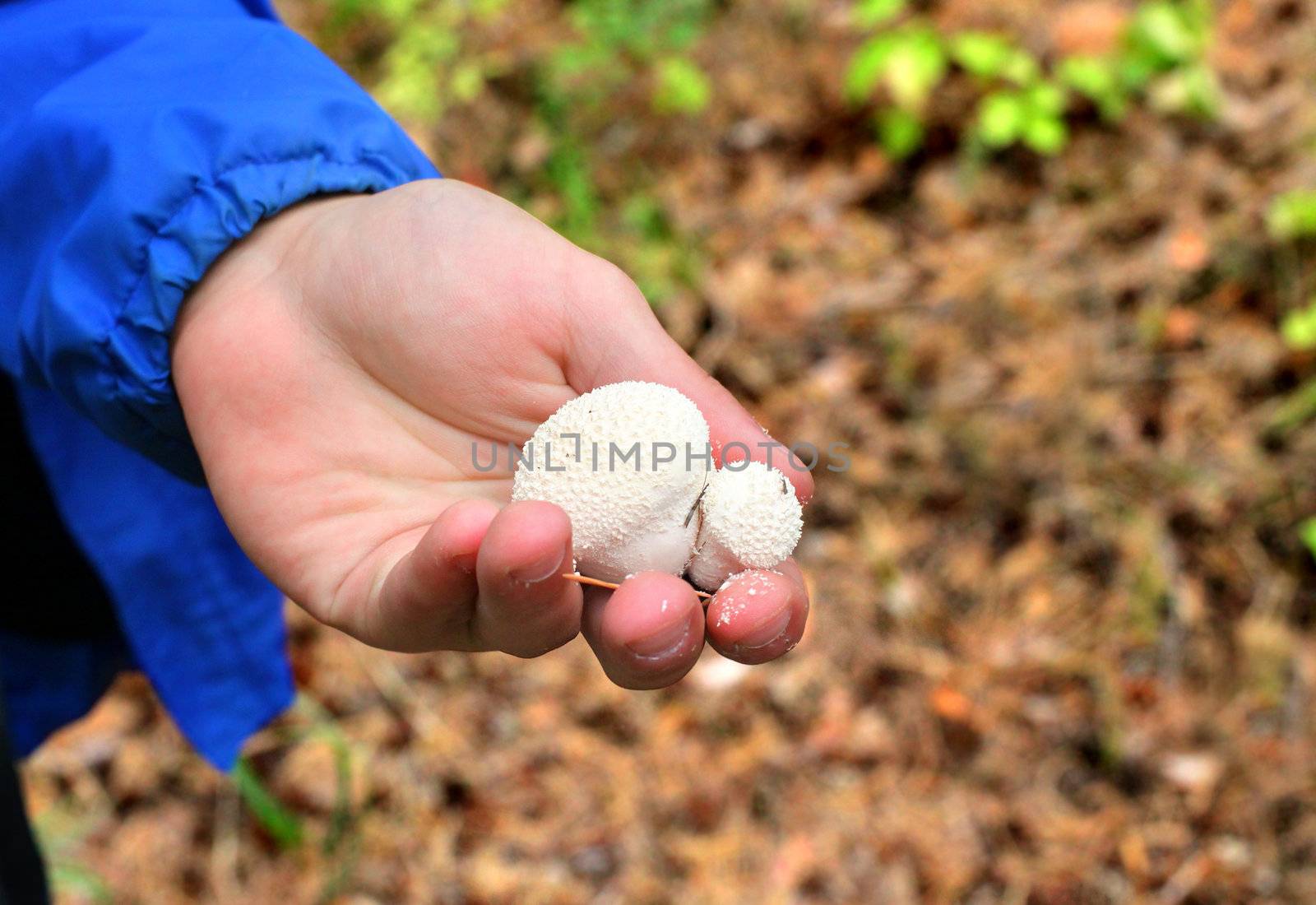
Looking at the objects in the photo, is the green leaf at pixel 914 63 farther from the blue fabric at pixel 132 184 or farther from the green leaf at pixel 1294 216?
the blue fabric at pixel 132 184

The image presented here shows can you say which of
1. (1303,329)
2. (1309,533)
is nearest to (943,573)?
(1309,533)

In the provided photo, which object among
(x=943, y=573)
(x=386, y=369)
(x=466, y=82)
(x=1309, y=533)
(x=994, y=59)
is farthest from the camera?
(x=466, y=82)

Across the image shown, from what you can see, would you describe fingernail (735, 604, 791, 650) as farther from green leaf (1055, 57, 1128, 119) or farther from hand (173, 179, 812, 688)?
green leaf (1055, 57, 1128, 119)

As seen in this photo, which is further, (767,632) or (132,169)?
(132,169)

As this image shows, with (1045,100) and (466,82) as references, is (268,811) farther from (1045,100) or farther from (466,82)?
(1045,100)

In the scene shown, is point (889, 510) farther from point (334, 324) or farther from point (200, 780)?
point (200, 780)

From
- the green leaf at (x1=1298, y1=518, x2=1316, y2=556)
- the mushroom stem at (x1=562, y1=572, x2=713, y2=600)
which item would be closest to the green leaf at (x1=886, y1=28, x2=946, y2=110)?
the green leaf at (x1=1298, y1=518, x2=1316, y2=556)
